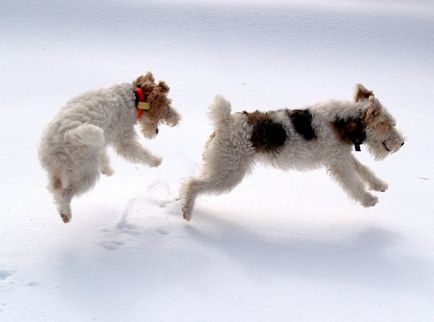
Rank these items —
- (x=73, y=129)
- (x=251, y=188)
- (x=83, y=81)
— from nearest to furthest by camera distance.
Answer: (x=73, y=129) < (x=251, y=188) < (x=83, y=81)

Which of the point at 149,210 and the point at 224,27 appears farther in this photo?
the point at 224,27

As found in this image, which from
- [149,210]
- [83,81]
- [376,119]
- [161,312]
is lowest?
[161,312]

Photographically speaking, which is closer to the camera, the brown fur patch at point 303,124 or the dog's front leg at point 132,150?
the brown fur patch at point 303,124

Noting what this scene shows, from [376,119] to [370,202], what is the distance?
2.29ft

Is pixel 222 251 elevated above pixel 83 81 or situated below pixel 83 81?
below

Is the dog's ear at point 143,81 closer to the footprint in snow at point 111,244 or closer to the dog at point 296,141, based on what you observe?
the dog at point 296,141

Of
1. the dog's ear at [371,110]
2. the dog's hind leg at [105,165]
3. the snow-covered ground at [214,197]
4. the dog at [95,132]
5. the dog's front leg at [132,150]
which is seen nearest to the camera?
the snow-covered ground at [214,197]

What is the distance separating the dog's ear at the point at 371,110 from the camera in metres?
4.72

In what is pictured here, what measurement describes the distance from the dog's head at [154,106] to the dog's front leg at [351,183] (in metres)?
1.48

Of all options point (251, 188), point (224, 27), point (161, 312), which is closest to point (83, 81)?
point (224, 27)

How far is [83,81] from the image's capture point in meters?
7.73

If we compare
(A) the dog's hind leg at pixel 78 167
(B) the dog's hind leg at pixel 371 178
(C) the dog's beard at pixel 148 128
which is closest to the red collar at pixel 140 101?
(C) the dog's beard at pixel 148 128

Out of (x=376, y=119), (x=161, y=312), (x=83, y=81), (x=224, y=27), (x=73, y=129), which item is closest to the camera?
(x=161, y=312)

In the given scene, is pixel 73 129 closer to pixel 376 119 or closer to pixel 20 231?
pixel 20 231
